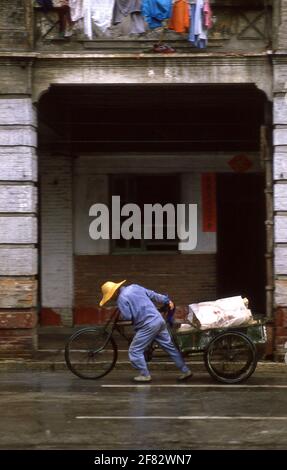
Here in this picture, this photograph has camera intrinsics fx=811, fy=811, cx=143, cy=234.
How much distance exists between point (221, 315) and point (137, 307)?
1.22m

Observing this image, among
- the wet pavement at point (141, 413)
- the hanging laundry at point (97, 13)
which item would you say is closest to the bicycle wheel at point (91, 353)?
the wet pavement at point (141, 413)

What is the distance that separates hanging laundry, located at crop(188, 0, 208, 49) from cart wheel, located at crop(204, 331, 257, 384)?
4.94 metres

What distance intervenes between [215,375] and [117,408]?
7.48 ft

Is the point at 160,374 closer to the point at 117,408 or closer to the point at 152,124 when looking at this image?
the point at 117,408

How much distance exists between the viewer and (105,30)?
44.3ft

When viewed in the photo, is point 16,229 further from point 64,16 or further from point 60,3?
point 60,3

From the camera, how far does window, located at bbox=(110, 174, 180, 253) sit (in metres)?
17.5

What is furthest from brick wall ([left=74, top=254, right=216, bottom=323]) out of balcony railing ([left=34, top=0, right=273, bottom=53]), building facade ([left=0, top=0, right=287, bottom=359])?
balcony railing ([left=34, top=0, right=273, bottom=53])

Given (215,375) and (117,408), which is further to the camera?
(215,375)

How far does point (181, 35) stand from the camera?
44.4 feet

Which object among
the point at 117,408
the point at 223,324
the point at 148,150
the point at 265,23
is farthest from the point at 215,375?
the point at 148,150

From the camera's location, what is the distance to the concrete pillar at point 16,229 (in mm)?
13344

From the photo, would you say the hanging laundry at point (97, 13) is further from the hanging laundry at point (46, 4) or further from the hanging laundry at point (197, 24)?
the hanging laundry at point (197, 24)

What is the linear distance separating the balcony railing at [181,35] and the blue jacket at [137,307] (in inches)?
176
